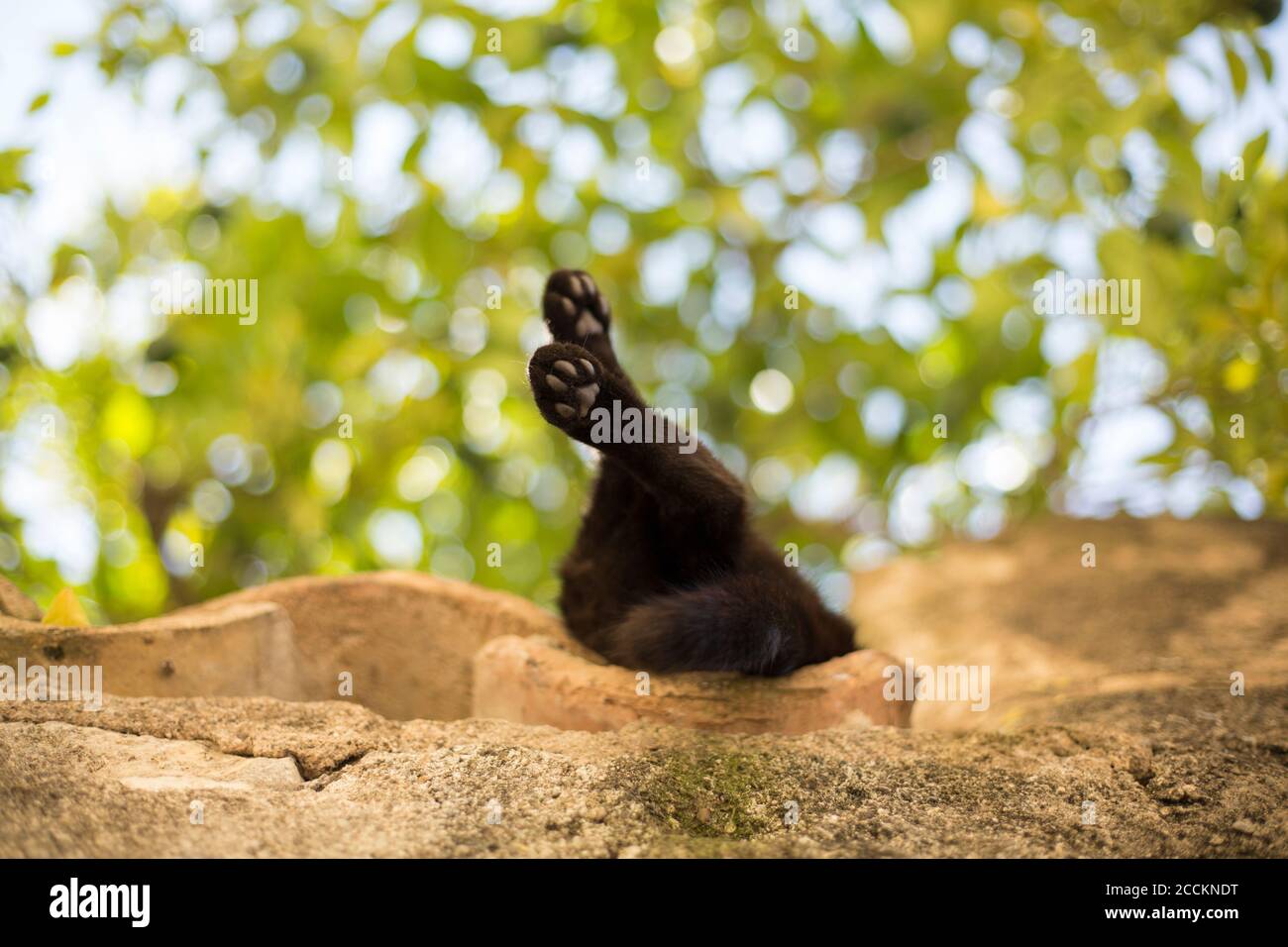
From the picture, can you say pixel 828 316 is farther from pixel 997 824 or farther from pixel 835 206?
pixel 997 824

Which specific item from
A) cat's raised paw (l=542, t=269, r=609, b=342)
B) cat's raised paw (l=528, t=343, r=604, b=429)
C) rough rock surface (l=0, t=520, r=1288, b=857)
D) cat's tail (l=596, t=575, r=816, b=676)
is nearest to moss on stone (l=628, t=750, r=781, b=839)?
rough rock surface (l=0, t=520, r=1288, b=857)

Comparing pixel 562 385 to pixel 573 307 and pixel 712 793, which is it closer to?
pixel 573 307

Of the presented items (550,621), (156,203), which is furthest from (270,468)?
(550,621)

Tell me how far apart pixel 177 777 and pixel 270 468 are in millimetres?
3119

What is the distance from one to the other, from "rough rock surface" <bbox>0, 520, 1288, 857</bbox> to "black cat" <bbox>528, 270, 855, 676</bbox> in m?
0.23

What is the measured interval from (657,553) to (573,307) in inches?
26.0

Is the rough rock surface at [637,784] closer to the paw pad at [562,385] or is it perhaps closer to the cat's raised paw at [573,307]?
the paw pad at [562,385]

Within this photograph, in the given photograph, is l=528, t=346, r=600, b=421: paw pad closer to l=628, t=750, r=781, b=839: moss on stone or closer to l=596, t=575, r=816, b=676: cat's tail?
l=596, t=575, r=816, b=676: cat's tail

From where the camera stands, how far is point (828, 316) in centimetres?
491

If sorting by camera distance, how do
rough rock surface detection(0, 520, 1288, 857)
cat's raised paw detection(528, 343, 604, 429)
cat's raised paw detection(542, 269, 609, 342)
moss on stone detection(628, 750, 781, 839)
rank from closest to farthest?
rough rock surface detection(0, 520, 1288, 857), moss on stone detection(628, 750, 781, 839), cat's raised paw detection(528, 343, 604, 429), cat's raised paw detection(542, 269, 609, 342)

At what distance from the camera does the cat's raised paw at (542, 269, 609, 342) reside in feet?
9.45

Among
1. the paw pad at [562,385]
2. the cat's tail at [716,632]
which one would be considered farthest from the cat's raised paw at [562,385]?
the cat's tail at [716,632]
